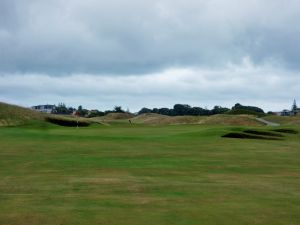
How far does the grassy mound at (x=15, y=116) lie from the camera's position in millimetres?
72019

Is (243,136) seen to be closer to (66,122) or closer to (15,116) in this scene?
(15,116)

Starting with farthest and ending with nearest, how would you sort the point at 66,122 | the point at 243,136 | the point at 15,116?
the point at 66,122 < the point at 15,116 < the point at 243,136

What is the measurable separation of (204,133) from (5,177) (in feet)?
104

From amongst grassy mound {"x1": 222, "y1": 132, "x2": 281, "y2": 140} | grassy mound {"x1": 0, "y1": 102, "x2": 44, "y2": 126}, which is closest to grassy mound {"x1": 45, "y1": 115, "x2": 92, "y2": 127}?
grassy mound {"x1": 0, "y1": 102, "x2": 44, "y2": 126}

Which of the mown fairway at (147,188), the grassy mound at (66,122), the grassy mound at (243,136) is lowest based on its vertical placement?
the mown fairway at (147,188)

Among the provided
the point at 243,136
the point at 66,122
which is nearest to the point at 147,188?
the point at 243,136

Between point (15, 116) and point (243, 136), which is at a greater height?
point (15, 116)

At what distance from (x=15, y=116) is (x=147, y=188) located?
63.3 metres

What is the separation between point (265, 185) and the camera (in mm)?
16906

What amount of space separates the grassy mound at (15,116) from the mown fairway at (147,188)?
4500 cm

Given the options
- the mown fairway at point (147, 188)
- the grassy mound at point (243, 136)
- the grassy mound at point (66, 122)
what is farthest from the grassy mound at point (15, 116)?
the mown fairway at point (147, 188)

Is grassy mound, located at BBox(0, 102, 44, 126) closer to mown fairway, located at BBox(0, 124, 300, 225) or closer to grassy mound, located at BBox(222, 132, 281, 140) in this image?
grassy mound, located at BBox(222, 132, 281, 140)

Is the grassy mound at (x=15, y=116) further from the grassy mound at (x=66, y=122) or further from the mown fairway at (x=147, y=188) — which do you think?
the mown fairway at (x=147, y=188)

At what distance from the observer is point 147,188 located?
15.7m
